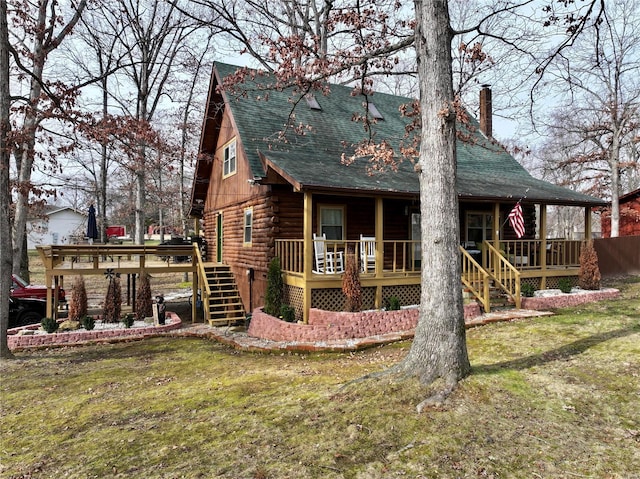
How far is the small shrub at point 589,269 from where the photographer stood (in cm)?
1253

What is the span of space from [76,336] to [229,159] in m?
7.80

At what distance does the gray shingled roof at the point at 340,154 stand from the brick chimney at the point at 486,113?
5.23ft

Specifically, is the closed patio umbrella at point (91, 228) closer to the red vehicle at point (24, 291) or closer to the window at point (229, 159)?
the red vehicle at point (24, 291)

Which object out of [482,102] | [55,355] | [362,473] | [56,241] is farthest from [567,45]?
[56,241]

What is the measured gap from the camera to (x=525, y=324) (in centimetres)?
893

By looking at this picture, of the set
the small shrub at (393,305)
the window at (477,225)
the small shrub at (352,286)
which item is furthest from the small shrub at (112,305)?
the window at (477,225)

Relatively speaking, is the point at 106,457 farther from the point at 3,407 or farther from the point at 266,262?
the point at 266,262

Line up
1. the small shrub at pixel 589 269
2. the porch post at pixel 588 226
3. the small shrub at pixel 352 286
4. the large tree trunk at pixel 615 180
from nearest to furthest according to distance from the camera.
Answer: the small shrub at pixel 352 286, the small shrub at pixel 589 269, the porch post at pixel 588 226, the large tree trunk at pixel 615 180

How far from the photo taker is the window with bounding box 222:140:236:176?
48.4ft

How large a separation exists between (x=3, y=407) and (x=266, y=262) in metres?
6.92

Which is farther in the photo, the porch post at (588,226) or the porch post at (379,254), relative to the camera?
the porch post at (588,226)

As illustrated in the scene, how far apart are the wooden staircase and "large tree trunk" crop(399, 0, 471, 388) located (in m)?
8.47

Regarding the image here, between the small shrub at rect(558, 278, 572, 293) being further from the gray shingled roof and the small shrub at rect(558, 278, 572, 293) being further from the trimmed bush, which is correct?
the trimmed bush

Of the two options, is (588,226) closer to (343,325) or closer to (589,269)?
(589,269)
